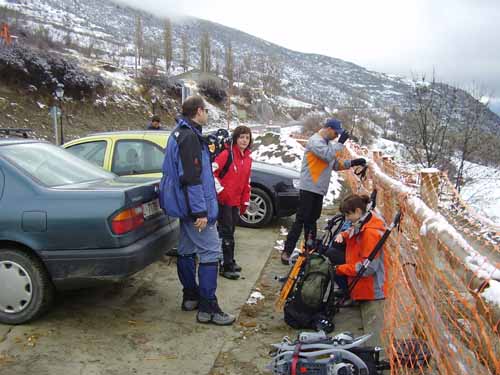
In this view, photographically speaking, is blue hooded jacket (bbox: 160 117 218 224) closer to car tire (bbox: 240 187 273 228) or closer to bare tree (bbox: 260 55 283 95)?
car tire (bbox: 240 187 273 228)

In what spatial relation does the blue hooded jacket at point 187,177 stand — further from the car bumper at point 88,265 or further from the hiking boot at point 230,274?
the hiking boot at point 230,274

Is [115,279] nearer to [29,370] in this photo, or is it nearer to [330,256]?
[29,370]

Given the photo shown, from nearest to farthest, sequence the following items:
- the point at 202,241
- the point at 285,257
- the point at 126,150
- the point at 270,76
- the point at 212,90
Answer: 1. the point at 202,241
2. the point at 285,257
3. the point at 126,150
4. the point at 212,90
5. the point at 270,76

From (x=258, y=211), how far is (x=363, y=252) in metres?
3.52

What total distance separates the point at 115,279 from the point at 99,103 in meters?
33.5

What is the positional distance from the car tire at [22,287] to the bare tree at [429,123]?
48.2 ft

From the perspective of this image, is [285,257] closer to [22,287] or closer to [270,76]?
[22,287]

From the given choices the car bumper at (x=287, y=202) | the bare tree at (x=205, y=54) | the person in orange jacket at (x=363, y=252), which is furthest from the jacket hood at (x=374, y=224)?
the bare tree at (x=205, y=54)

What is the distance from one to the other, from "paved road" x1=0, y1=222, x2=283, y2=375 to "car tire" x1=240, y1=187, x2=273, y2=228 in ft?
7.49

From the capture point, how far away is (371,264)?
3.60 m

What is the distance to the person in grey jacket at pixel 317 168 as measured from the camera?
5.01m

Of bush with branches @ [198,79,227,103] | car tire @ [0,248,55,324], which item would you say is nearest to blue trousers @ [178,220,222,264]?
car tire @ [0,248,55,324]

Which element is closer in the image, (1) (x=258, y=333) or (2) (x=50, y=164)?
(1) (x=258, y=333)

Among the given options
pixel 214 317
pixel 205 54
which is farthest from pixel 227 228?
pixel 205 54
